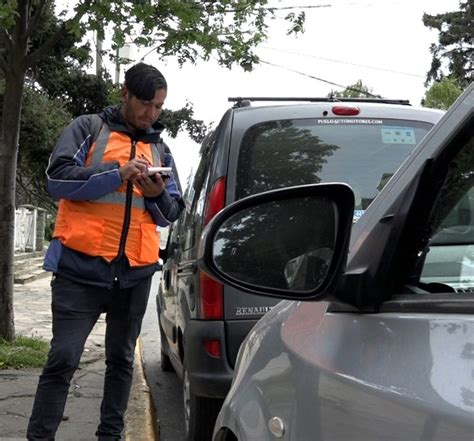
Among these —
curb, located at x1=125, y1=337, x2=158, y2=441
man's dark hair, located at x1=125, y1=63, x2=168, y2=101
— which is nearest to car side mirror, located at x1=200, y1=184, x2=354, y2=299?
man's dark hair, located at x1=125, y1=63, x2=168, y2=101

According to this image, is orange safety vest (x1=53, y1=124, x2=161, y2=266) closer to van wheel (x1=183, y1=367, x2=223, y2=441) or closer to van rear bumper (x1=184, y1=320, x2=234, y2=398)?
van rear bumper (x1=184, y1=320, x2=234, y2=398)

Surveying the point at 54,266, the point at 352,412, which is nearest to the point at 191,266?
the point at 54,266

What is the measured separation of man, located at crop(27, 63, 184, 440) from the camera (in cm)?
322

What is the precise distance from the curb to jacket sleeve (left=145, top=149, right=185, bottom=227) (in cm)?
152

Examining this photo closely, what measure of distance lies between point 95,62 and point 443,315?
20.5 m

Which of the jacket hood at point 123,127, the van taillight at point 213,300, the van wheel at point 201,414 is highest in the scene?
the jacket hood at point 123,127

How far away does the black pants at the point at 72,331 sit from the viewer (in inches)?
127

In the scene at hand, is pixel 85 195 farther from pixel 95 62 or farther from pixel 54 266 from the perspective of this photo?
pixel 95 62

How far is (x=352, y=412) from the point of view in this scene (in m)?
1.38

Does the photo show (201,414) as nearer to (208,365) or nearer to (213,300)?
(208,365)

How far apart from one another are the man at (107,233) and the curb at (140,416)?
75cm

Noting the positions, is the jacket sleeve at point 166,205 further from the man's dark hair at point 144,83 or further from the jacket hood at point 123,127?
the man's dark hair at point 144,83

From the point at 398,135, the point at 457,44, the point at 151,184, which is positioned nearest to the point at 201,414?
the point at 151,184

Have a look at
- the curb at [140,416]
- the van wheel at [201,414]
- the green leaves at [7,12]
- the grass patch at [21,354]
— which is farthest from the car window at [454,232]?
the grass patch at [21,354]
